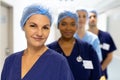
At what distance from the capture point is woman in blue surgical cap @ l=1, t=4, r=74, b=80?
4.89ft

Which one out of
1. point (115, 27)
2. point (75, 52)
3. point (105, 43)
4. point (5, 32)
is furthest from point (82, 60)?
point (115, 27)

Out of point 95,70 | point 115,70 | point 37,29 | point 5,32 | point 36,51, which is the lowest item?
point 115,70

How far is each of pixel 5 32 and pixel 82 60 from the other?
200cm

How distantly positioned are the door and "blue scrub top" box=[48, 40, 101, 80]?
5.47 feet

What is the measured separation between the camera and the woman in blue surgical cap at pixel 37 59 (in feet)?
4.89

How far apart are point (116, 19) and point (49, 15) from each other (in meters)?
5.77

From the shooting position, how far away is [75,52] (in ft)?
6.86

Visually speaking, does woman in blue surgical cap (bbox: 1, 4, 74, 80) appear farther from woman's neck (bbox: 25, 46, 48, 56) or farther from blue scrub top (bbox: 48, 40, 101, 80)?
blue scrub top (bbox: 48, 40, 101, 80)

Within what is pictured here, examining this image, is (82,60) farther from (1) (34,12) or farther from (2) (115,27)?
(2) (115,27)

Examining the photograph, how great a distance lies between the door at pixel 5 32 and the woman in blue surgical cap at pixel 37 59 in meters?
2.04

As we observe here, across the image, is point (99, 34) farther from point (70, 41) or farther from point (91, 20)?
point (70, 41)

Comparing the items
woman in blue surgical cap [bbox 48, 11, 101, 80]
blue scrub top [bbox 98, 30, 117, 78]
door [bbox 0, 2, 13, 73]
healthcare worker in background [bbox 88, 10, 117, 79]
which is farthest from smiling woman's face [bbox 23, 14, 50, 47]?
door [bbox 0, 2, 13, 73]

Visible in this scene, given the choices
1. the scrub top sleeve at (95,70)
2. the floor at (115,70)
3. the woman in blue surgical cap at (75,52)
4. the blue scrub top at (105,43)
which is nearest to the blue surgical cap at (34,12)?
the woman in blue surgical cap at (75,52)

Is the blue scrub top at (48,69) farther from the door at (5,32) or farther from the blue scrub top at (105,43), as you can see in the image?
the door at (5,32)
